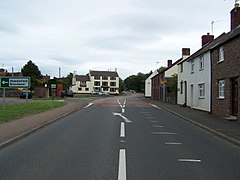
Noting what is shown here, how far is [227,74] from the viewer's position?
19.7 metres

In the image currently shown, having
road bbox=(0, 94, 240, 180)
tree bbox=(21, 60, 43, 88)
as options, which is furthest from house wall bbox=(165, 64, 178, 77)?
tree bbox=(21, 60, 43, 88)

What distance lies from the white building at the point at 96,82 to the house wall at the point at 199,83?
9791 centimetres

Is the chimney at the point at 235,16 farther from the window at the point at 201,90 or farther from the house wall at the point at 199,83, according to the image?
the window at the point at 201,90

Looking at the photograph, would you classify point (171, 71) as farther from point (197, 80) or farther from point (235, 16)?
point (235, 16)

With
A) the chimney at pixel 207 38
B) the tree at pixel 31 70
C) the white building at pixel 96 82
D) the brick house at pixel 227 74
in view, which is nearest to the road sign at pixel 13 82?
the brick house at pixel 227 74

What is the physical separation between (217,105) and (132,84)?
489ft

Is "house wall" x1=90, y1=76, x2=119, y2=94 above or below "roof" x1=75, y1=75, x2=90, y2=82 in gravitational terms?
below

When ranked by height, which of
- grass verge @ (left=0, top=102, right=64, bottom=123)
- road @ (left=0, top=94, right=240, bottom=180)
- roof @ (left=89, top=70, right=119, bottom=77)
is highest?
roof @ (left=89, top=70, right=119, bottom=77)

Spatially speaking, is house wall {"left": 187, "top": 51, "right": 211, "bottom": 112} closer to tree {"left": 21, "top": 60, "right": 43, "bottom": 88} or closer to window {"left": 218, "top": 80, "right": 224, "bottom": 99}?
window {"left": 218, "top": 80, "right": 224, "bottom": 99}

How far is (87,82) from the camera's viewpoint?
426 feet

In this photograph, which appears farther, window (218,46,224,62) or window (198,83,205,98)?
window (198,83,205,98)

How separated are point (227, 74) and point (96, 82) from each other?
112938mm

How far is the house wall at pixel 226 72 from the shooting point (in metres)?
18.2

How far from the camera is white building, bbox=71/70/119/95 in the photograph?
128m
